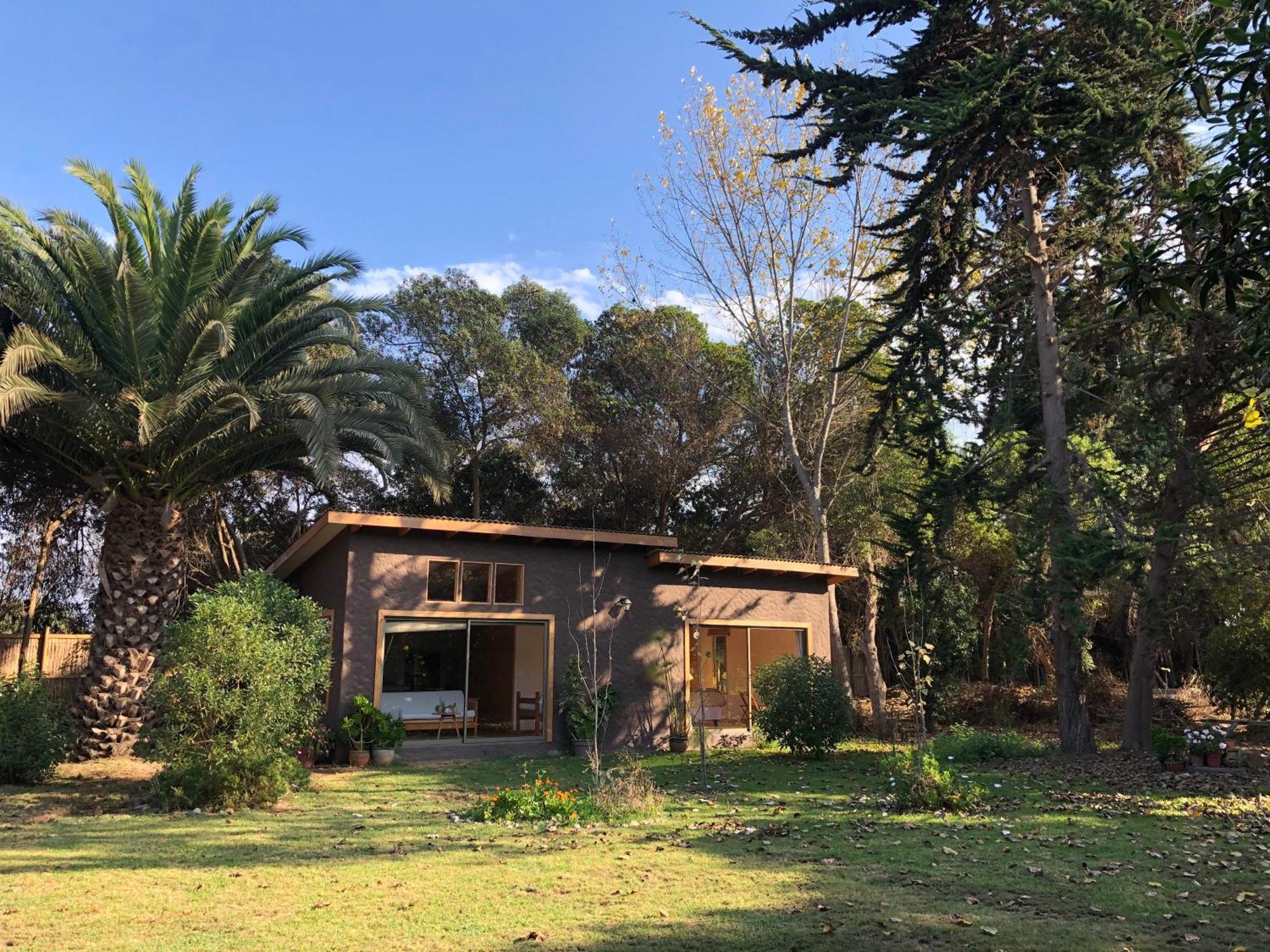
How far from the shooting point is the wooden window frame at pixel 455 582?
14570 millimetres

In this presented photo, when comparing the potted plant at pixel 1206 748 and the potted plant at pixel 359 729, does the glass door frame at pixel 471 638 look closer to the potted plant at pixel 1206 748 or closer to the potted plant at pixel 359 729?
the potted plant at pixel 359 729

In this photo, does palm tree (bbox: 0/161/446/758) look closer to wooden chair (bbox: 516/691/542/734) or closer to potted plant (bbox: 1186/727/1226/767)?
wooden chair (bbox: 516/691/542/734)

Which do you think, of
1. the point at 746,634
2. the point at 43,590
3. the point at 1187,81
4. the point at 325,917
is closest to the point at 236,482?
the point at 43,590

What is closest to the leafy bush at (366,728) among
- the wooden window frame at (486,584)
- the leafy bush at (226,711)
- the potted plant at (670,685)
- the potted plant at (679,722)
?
the wooden window frame at (486,584)

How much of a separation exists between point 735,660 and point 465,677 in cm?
595

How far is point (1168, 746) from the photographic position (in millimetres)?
11789

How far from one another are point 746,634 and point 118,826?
1217 cm

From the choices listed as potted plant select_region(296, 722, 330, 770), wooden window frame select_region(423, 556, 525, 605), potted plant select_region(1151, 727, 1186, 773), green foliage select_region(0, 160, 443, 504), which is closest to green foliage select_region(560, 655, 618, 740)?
Result: wooden window frame select_region(423, 556, 525, 605)

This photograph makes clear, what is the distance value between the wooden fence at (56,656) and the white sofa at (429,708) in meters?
8.55

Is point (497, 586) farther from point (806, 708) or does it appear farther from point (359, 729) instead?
point (806, 708)

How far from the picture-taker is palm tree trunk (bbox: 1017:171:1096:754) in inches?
503

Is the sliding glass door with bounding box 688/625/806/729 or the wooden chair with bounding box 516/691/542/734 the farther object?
the sliding glass door with bounding box 688/625/806/729

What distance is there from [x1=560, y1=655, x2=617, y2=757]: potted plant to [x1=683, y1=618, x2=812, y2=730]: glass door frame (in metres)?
1.84

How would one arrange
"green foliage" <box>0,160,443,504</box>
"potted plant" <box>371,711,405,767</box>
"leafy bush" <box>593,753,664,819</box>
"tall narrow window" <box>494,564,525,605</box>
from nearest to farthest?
"leafy bush" <box>593,753,664,819</box>, "green foliage" <box>0,160,443,504</box>, "potted plant" <box>371,711,405,767</box>, "tall narrow window" <box>494,564,525,605</box>
